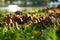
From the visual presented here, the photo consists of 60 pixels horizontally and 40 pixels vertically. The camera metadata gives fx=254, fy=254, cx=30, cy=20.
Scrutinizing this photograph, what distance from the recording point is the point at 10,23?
397 cm

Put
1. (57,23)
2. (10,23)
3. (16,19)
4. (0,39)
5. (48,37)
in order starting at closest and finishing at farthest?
(48,37)
(0,39)
(57,23)
(10,23)
(16,19)

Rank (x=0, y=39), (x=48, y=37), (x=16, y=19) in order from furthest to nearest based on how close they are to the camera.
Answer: (x=16, y=19), (x=0, y=39), (x=48, y=37)

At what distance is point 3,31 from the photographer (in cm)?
349

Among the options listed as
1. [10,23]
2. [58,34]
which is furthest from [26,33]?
[10,23]

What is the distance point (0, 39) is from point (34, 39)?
16.9 inches

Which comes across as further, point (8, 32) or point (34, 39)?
point (8, 32)

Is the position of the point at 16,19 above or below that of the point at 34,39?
below

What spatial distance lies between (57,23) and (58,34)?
1.52 ft

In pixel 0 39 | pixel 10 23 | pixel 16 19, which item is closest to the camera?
pixel 0 39

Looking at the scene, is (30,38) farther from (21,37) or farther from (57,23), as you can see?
(57,23)

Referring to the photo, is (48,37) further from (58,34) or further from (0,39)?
(0,39)

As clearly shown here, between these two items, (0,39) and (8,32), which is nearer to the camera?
(0,39)

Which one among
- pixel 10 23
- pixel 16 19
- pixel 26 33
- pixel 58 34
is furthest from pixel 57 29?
pixel 16 19

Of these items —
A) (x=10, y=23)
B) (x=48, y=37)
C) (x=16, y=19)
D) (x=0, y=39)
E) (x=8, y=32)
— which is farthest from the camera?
(x=16, y=19)
